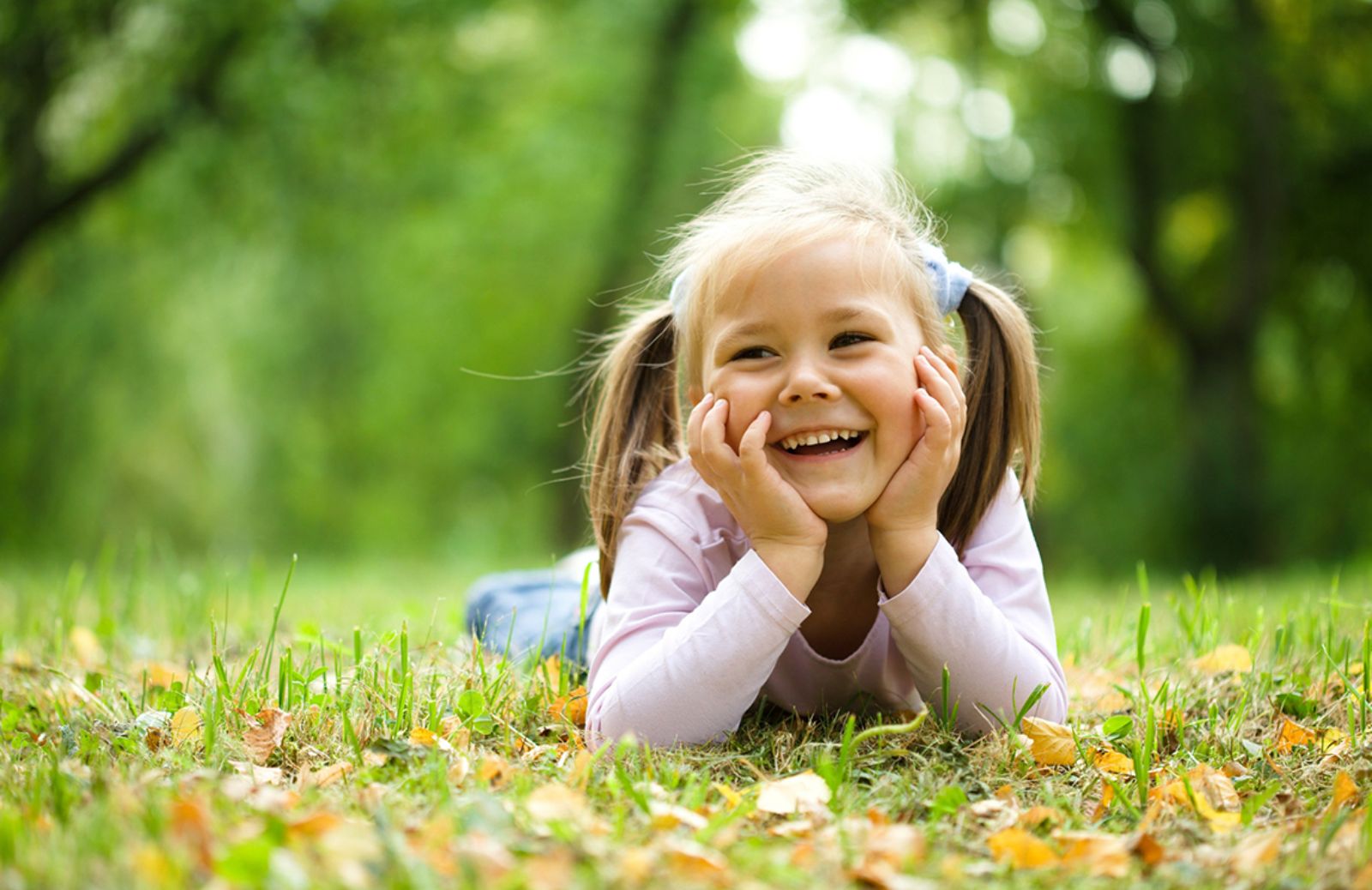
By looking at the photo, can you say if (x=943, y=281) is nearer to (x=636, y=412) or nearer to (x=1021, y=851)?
(x=636, y=412)

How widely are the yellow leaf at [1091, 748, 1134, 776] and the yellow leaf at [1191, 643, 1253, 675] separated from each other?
0.82 m

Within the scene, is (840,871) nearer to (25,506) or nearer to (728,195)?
(728,195)

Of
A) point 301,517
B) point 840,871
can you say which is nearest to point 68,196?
point 301,517

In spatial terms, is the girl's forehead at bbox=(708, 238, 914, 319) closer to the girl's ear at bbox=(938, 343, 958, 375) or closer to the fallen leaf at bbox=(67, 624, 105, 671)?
the girl's ear at bbox=(938, 343, 958, 375)

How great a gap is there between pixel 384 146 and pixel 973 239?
608 centimetres

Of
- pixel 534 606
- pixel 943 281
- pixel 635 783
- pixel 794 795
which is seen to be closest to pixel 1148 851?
pixel 794 795

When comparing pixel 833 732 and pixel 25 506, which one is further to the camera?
pixel 25 506

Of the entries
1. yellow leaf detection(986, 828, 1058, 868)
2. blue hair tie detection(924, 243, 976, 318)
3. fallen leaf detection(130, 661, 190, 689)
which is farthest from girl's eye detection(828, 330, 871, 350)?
fallen leaf detection(130, 661, 190, 689)

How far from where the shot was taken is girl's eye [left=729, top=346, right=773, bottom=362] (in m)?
2.30

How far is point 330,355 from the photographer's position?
548 inches

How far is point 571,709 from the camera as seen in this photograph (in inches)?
96.1

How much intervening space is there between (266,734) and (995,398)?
1.58 metres

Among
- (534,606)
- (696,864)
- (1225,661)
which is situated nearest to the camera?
(696,864)

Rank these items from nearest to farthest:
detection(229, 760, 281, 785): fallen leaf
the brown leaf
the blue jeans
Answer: detection(229, 760, 281, 785): fallen leaf → the brown leaf → the blue jeans
